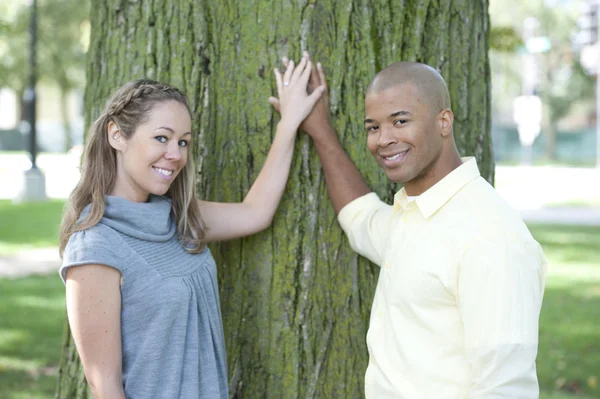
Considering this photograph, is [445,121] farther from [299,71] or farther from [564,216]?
[564,216]

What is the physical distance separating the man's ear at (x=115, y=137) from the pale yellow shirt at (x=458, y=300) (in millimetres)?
980

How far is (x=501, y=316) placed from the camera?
215 cm

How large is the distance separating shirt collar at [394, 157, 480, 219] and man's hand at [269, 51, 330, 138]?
2.27 feet

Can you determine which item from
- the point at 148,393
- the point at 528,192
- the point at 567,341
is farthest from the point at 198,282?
the point at 528,192

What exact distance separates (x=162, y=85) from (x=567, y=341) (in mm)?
5095

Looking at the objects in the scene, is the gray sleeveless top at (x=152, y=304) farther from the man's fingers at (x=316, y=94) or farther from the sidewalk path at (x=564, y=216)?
the sidewalk path at (x=564, y=216)

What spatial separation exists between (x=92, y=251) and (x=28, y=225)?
36.5 feet

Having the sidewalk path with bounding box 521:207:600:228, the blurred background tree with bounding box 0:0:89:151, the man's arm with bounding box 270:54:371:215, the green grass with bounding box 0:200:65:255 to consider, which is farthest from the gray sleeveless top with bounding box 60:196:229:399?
the blurred background tree with bounding box 0:0:89:151

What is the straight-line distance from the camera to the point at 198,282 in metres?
2.67

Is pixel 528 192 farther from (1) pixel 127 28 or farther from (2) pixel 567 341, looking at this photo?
(1) pixel 127 28

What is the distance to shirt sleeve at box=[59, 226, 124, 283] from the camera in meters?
2.41

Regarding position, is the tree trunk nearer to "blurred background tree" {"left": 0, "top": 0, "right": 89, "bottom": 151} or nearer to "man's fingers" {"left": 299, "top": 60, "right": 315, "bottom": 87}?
"man's fingers" {"left": 299, "top": 60, "right": 315, "bottom": 87}

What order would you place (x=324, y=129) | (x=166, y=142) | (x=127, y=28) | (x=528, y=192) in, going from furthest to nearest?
(x=528, y=192) < (x=127, y=28) < (x=324, y=129) < (x=166, y=142)

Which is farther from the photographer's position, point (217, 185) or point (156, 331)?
point (217, 185)
